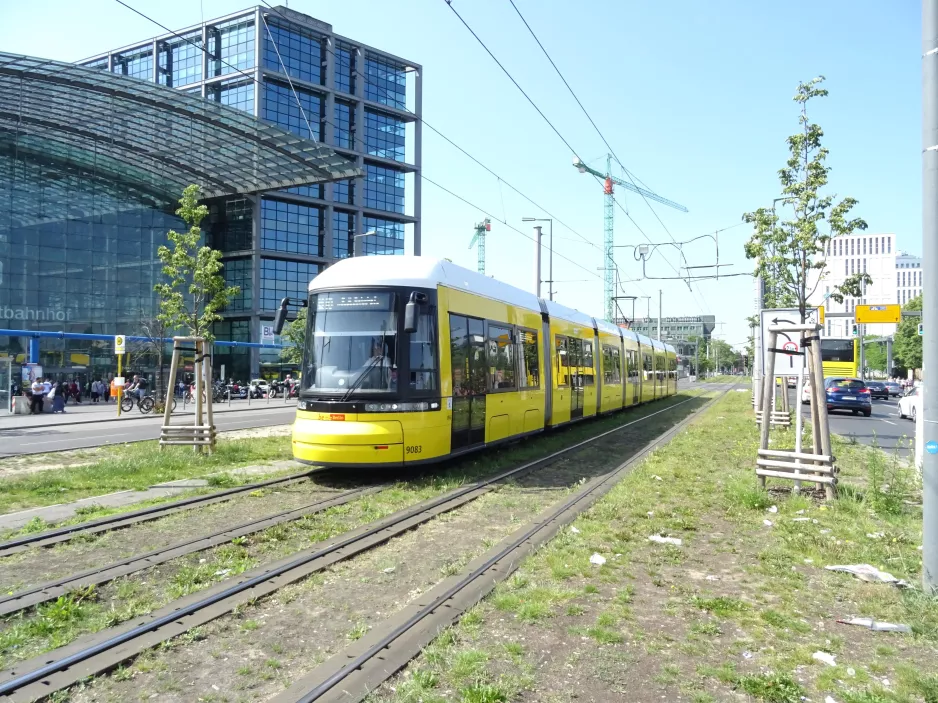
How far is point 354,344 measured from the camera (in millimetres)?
10023

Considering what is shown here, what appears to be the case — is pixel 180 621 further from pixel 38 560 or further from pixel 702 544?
pixel 702 544

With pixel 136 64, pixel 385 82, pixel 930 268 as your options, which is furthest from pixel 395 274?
pixel 136 64

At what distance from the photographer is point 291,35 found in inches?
2238

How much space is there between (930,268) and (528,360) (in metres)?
9.38

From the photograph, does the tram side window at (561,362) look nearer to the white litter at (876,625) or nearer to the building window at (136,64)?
the white litter at (876,625)

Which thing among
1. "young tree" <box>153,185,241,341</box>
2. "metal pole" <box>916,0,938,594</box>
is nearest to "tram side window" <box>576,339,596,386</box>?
"young tree" <box>153,185,241,341</box>

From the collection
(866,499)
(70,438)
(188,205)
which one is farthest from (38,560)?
(188,205)

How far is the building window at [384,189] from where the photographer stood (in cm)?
6366

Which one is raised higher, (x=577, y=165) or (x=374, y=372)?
(x=577, y=165)

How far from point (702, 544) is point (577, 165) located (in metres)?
23.0

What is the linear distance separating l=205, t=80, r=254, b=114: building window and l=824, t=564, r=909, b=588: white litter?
5566cm

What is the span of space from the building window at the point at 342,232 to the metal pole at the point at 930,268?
57.0 meters

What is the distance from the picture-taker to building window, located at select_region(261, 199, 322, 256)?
56.6 m

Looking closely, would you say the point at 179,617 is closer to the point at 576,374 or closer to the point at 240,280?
the point at 576,374
